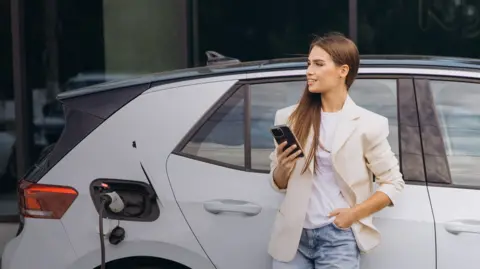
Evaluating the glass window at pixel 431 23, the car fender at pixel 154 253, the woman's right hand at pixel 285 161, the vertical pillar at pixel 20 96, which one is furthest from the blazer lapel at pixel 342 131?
the vertical pillar at pixel 20 96

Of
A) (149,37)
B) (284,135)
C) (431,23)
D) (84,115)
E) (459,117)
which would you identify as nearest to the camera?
(284,135)

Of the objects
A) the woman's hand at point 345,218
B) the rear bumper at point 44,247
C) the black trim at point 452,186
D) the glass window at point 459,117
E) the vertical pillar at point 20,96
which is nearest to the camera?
the woman's hand at point 345,218

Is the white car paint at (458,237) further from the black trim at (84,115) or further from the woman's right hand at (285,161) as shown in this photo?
the black trim at (84,115)

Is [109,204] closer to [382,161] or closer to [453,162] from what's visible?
[382,161]

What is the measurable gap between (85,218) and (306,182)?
1156 mm

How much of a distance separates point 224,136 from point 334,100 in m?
0.71

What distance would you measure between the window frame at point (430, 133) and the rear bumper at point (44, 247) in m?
1.68

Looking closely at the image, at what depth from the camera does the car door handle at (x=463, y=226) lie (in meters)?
4.04

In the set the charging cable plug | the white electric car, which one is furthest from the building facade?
the charging cable plug

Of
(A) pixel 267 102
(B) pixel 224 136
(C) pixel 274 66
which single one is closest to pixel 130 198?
(B) pixel 224 136

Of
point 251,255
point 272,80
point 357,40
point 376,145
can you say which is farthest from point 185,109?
point 357,40

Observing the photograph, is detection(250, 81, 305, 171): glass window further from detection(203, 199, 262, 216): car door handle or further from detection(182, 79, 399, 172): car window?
detection(203, 199, 262, 216): car door handle

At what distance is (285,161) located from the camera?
3.63 meters

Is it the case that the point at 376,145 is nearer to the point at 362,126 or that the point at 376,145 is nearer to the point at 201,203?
the point at 362,126
